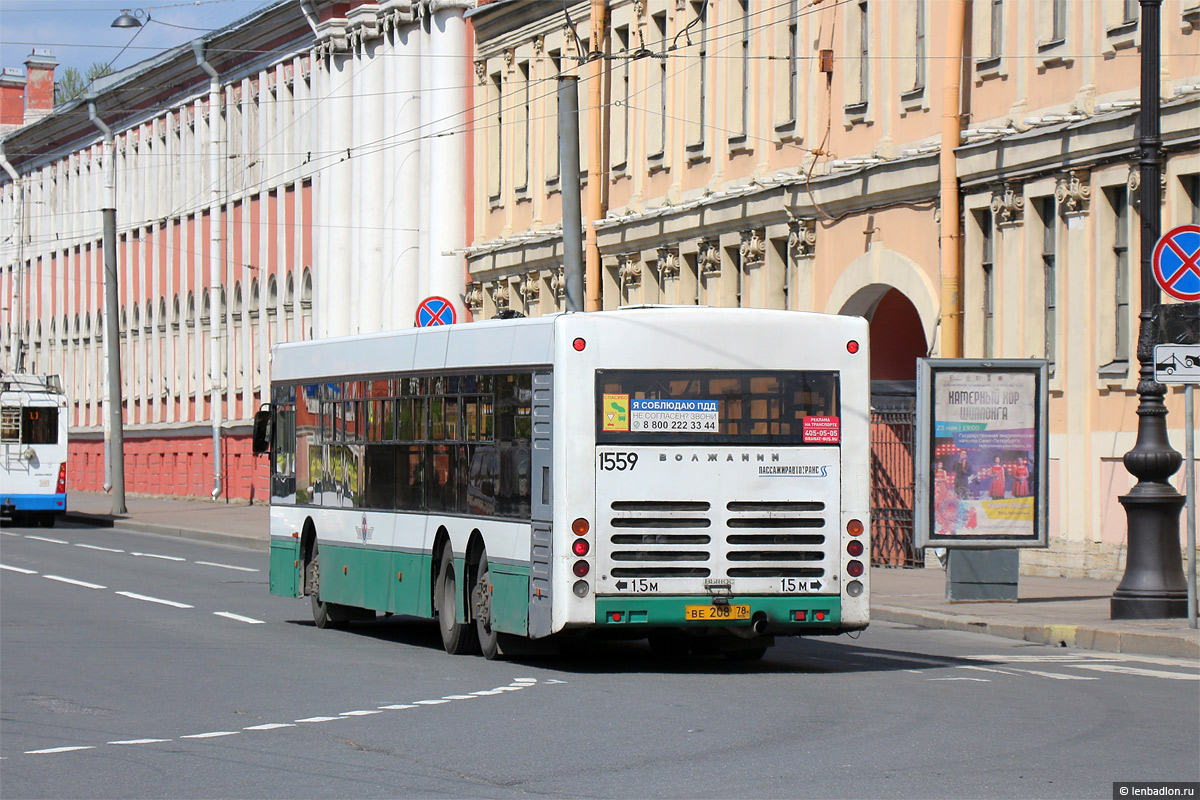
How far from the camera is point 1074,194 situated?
26.2 meters

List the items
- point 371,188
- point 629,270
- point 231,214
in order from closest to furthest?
1. point 629,270
2. point 371,188
3. point 231,214

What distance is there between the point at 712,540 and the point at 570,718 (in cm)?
316

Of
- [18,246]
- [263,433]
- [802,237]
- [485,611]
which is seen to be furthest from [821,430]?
[18,246]

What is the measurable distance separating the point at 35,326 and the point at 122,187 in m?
12.4

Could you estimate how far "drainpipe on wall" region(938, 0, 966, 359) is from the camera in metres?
28.3

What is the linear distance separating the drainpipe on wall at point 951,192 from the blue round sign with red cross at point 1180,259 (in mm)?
10362

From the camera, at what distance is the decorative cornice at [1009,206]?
27.5 metres

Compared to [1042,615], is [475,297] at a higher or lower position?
higher

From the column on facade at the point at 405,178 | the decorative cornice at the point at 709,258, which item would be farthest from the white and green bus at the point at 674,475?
the column on facade at the point at 405,178

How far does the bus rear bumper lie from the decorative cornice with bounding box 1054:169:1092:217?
27.3 metres

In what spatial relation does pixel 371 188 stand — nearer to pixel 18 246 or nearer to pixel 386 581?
pixel 386 581

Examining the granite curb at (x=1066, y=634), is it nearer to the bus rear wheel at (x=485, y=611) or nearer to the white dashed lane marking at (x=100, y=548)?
the bus rear wheel at (x=485, y=611)

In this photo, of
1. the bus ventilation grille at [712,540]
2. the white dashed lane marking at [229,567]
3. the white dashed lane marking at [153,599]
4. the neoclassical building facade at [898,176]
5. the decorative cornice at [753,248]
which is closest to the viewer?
the bus ventilation grille at [712,540]

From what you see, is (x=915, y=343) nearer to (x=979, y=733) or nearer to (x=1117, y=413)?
(x=1117, y=413)
